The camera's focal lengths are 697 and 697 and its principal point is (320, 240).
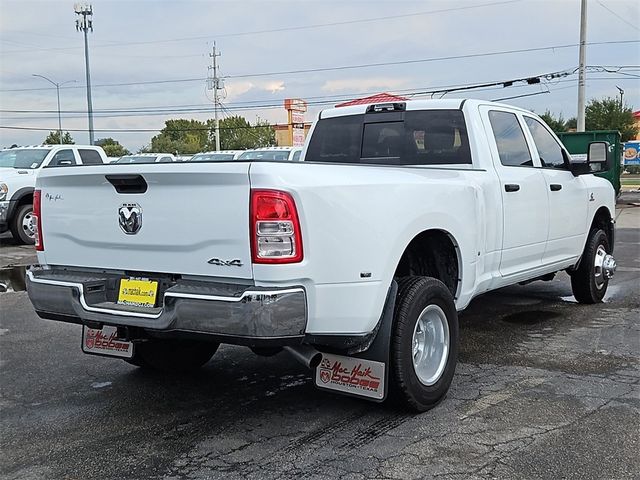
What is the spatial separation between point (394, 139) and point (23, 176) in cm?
1035

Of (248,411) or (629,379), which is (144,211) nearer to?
(248,411)

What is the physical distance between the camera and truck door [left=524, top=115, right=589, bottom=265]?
20.4ft

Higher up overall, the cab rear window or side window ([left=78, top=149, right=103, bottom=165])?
side window ([left=78, top=149, right=103, bottom=165])

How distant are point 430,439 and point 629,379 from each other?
1.88 m

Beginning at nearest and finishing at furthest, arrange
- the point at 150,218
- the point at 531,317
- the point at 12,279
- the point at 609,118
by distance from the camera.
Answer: the point at 150,218
the point at 531,317
the point at 12,279
the point at 609,118

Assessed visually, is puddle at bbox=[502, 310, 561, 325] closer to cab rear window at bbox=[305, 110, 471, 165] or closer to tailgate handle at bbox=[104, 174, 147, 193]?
cab rear window at bbox=[305, 110, 471, 165]

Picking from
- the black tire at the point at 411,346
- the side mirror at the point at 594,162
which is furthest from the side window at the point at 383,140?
the side mirror at the point at 594,162

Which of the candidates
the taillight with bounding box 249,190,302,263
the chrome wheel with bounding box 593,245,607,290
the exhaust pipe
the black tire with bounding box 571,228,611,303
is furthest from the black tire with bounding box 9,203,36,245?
the taillight with bounding box 249,190,302,263

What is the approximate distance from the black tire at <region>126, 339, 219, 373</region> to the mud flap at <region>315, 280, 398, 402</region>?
1.38 metres

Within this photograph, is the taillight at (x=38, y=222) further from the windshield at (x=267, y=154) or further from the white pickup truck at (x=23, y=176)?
the windshield at (x=267, y=154)

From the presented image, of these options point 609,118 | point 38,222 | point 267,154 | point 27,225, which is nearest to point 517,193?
point 38,222

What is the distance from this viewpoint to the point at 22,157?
14906 millimetres

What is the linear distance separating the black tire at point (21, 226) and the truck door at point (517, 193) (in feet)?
35.9

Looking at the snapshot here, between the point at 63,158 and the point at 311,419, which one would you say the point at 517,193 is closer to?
the point at 311,419
